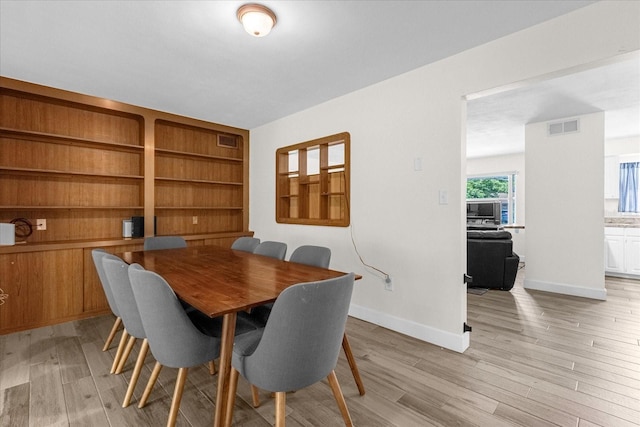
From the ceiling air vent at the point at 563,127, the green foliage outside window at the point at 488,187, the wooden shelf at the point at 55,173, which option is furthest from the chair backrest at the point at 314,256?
the green foliage outside window at the point at 488,187

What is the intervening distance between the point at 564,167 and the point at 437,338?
3.33 metres

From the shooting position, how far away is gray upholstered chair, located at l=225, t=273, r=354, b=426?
1.19 metres

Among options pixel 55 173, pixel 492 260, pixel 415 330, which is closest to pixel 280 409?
pixel 415 330

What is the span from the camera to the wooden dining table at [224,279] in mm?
1348

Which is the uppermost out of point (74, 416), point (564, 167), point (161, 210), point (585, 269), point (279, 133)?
point (279, 133)

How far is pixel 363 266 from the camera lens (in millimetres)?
3193

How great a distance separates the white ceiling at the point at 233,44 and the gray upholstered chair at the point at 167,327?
5.45 ft

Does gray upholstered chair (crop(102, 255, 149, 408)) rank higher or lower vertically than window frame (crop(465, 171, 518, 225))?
lower

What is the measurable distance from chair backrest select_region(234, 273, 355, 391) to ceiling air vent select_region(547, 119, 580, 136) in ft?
14.9

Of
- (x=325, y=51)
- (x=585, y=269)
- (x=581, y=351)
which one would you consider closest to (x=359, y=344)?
(x=581, y=351)

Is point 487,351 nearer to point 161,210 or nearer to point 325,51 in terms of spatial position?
point 325,51

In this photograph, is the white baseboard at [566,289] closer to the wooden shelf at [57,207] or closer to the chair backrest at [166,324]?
the chair backrest at [166,324]

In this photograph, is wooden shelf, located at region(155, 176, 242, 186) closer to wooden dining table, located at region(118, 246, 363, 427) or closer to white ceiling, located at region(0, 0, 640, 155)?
white ceiling, located at region(0, 0, 640, 155)

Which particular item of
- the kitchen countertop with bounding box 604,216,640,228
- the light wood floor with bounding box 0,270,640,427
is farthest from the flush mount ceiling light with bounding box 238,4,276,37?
the kitchen countertop with bounding box 604,216,640,228
